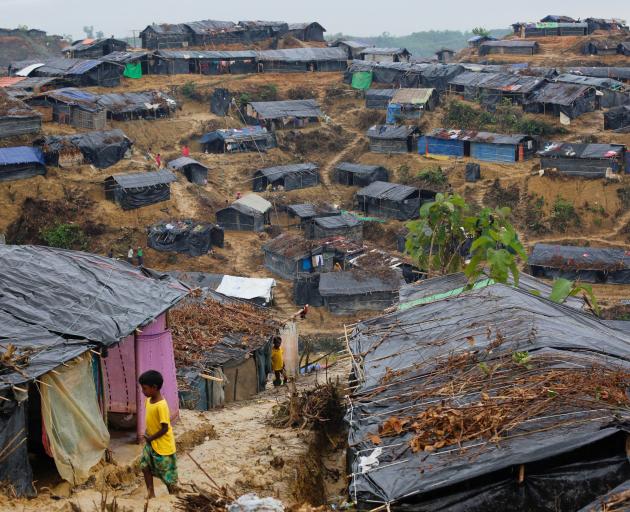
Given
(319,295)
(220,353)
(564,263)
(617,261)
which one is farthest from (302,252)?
(220,353)

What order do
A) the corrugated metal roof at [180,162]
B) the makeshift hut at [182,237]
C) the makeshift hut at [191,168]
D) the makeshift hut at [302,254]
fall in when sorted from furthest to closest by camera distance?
the makeshift hut at [191,168] < the corrugated metal roof at [180,162] < the makeshift hut at [182,237] < the makeshift hut at [302,254]

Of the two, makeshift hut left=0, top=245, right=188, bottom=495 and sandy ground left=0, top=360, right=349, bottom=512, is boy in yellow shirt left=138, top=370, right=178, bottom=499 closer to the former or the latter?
sandy ground left=0, top=360, right=349, bottom=512

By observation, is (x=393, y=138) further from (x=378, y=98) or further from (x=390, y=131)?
(x=378, y=98)

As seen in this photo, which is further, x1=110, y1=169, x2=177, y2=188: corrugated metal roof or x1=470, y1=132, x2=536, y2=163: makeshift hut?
x1=470, y1=132, x2=536, y2=163: makeshift hut

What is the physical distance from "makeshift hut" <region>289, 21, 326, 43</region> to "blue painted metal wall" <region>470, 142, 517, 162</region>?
26.3 metres

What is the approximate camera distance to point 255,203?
1569 inches

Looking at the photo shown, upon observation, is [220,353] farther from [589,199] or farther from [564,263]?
[589,199]

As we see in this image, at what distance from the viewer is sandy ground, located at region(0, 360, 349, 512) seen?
8148 mm

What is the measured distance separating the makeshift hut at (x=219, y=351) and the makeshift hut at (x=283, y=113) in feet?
104

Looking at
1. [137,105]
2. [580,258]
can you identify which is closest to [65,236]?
[137,105]

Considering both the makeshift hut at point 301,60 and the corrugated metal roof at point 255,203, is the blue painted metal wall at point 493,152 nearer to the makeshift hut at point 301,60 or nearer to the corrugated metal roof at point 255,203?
the corrugated metal roof at point 255,203

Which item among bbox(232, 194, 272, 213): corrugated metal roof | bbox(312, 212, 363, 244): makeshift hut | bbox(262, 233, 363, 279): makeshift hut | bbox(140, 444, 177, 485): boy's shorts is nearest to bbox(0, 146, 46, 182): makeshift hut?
bbox(232, 194, 272, 213): corrugated metal roof

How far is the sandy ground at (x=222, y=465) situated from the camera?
8.15 meters

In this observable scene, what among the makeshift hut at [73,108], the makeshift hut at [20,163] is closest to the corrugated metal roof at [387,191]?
the makeshift hut at [73,108]
